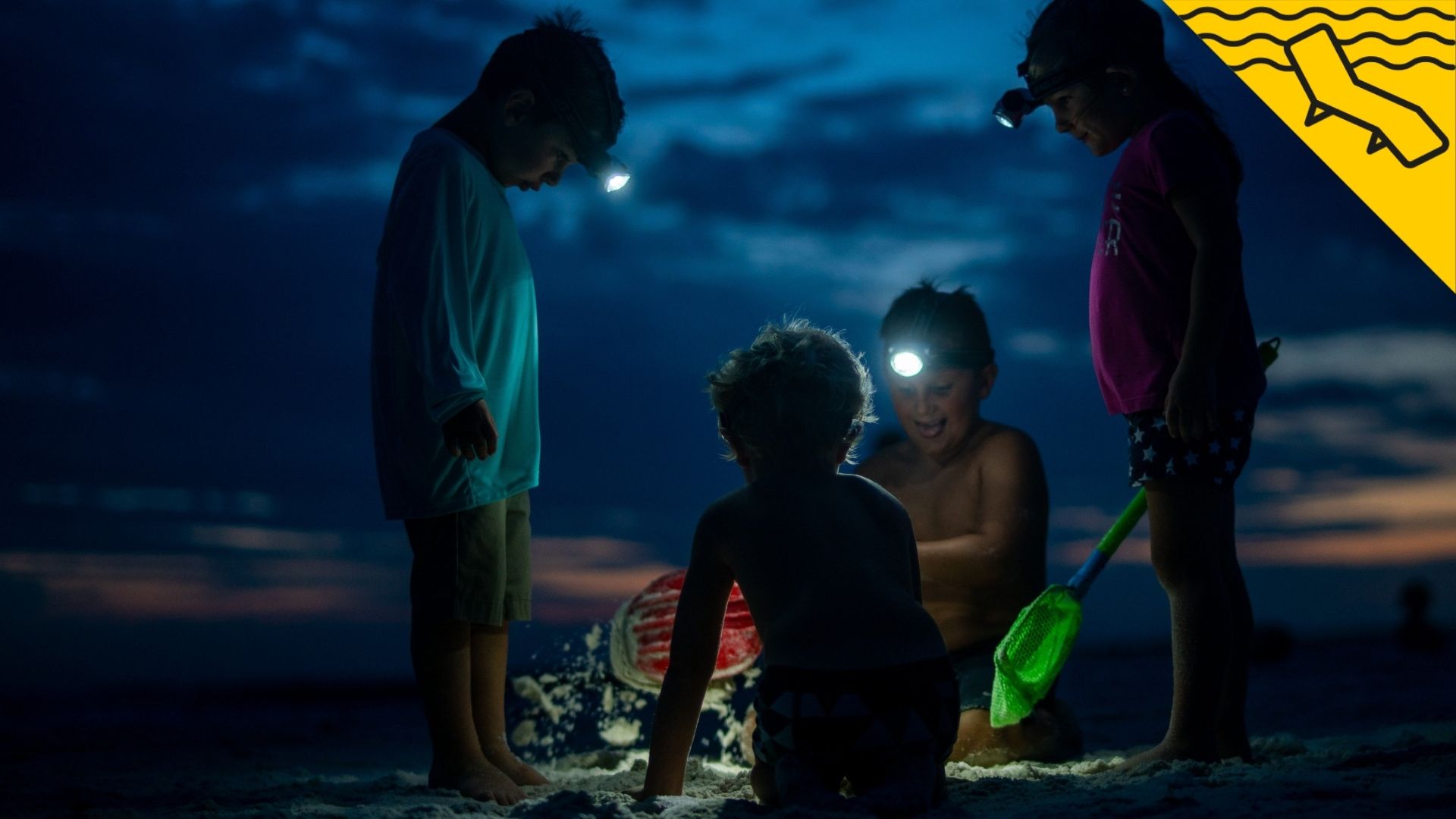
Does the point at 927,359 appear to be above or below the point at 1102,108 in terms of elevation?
below

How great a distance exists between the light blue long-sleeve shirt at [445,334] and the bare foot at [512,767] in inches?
27.8

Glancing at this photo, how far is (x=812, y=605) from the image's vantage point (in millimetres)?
2234

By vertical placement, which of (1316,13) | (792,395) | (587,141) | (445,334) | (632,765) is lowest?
(632,765)

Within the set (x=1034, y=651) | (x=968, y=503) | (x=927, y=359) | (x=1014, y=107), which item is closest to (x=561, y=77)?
(x=1014, y=107)

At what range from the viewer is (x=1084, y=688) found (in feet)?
29.3

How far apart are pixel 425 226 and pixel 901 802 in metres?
1.79

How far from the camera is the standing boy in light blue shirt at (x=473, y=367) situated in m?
2.87

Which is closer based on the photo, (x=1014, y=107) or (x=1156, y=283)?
(x=1156, y=283)

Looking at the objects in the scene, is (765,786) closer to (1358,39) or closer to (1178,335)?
(1178,335)

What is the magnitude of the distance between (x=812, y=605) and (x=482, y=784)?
1.08 meters

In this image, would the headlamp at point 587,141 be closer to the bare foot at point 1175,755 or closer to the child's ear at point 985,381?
the child's ear at point 985,381

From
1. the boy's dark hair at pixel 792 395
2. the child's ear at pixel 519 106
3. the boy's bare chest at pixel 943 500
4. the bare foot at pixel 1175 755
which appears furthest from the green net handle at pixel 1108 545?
the child's ear at pixel 519 106

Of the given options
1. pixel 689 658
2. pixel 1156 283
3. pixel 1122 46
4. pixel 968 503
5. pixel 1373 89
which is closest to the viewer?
pixel 689 658

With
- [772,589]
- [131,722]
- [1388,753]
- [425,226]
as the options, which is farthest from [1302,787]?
[131,722]
